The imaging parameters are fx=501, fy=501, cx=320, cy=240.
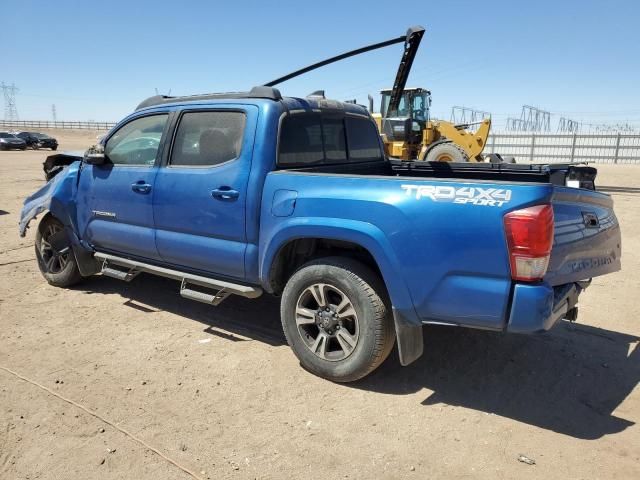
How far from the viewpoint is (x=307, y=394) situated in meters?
3.39

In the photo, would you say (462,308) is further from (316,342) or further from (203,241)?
(203,241)

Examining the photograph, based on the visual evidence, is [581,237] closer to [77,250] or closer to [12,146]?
[77,250]

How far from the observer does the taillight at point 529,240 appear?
2.62 m

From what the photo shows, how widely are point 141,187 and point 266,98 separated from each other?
56.2 inches

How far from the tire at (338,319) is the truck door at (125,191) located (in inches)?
64.0

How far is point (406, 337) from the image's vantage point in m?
3.16

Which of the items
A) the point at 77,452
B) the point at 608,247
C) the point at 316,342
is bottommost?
the point at 77,452

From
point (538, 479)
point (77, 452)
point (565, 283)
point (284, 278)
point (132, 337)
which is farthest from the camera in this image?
point (132, 337)

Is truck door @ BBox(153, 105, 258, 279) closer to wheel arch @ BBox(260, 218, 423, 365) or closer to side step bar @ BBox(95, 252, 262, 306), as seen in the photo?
side step bar @ BBox(95, 252, 262, 306)

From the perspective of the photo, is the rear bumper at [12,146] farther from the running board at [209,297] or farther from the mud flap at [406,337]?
the mud flap at [406,337]

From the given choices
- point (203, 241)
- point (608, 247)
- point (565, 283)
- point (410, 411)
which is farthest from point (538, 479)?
point (203, 241)

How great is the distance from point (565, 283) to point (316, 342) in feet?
5.47

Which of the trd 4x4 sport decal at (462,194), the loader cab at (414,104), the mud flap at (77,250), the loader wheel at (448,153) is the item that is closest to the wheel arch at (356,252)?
the trd 4x4 sport decal at (462,194)

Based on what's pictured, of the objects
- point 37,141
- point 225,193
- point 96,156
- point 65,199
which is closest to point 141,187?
point 96,156
